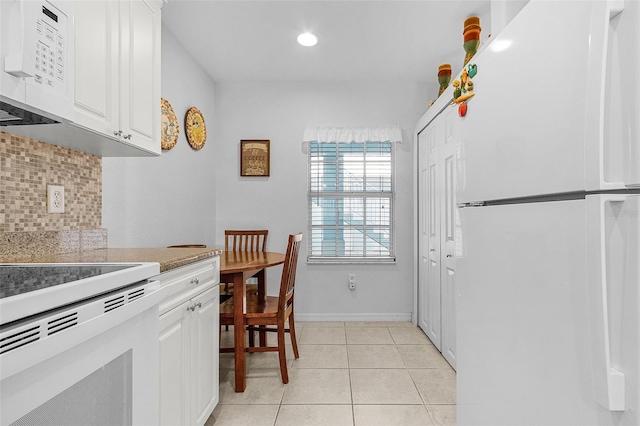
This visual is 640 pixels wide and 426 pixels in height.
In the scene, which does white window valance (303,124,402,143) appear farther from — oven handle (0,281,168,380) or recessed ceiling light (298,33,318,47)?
oven handle (0,281,168,380)

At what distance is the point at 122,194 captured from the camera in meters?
2.21

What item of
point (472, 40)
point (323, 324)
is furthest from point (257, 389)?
point (472, 40)

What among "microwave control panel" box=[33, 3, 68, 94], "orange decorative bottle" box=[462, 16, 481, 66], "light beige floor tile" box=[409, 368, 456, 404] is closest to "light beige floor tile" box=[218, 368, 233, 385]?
"light beige floor tile" box=[409, 368, 456, 404]

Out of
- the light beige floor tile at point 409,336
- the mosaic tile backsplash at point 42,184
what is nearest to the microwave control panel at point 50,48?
the mosaic tile backsplash at point 42,184

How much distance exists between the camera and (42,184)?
4.99 ft

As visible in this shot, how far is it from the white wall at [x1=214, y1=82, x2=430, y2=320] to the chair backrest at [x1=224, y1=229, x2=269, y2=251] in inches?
5.0

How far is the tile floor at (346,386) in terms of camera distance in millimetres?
1963

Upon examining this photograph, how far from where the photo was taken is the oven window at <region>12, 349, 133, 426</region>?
677mm

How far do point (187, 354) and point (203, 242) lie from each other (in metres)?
2.18

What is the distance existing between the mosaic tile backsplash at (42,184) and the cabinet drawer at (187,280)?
0.65m

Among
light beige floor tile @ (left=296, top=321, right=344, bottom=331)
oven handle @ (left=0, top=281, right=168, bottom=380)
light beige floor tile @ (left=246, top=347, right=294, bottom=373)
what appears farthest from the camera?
light beige floor tile @ (left=296, top=321, right=344, bottom=331)

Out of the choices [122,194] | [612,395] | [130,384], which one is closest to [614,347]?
[612,395]

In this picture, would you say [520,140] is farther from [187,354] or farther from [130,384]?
[187,354]

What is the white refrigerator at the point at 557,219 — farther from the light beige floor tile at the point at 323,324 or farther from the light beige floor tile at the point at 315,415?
the light beige floor tile at the point at 323,324
